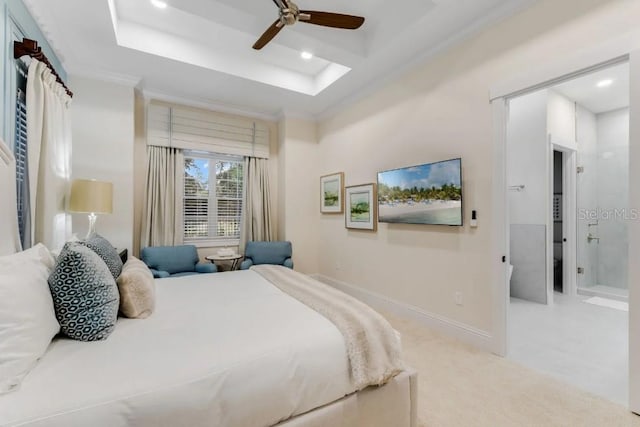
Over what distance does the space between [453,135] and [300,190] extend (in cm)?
266

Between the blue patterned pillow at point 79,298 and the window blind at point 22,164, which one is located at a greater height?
the window blind at point 22,164

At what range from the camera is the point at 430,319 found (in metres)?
3.06

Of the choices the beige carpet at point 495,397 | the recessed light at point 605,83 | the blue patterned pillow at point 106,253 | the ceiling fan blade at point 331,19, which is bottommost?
the beige carpet at point 495,397

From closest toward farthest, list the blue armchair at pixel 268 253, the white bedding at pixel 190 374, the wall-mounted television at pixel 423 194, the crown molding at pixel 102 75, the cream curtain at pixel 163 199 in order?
the white bedding at pixel 190 374 < the wall-mounted television at pixel 423 194 < the crown molding at pixel 102 75 < the cream curtain at pixel 163 199 < the blue armchair at pixel 268 253

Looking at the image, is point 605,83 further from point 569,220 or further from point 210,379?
point 210,379

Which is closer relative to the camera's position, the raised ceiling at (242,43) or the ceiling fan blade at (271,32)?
the ceiling fan blade at (271,32)

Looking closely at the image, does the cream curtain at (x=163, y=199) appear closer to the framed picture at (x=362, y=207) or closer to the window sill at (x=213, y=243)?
the window sill at (x=213, y=243)

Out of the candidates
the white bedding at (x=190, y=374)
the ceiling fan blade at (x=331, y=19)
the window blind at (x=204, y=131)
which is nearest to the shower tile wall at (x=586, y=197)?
the ceiling fan blade at (x=331, y=19)

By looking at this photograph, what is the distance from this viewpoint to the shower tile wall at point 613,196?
379 cm

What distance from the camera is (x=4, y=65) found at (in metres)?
1.95

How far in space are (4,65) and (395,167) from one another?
3.47 metres

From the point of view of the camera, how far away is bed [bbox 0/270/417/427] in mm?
962

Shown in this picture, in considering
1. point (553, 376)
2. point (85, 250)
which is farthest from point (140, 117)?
point (553, 376)

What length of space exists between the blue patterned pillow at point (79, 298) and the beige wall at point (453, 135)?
9.11 feet
